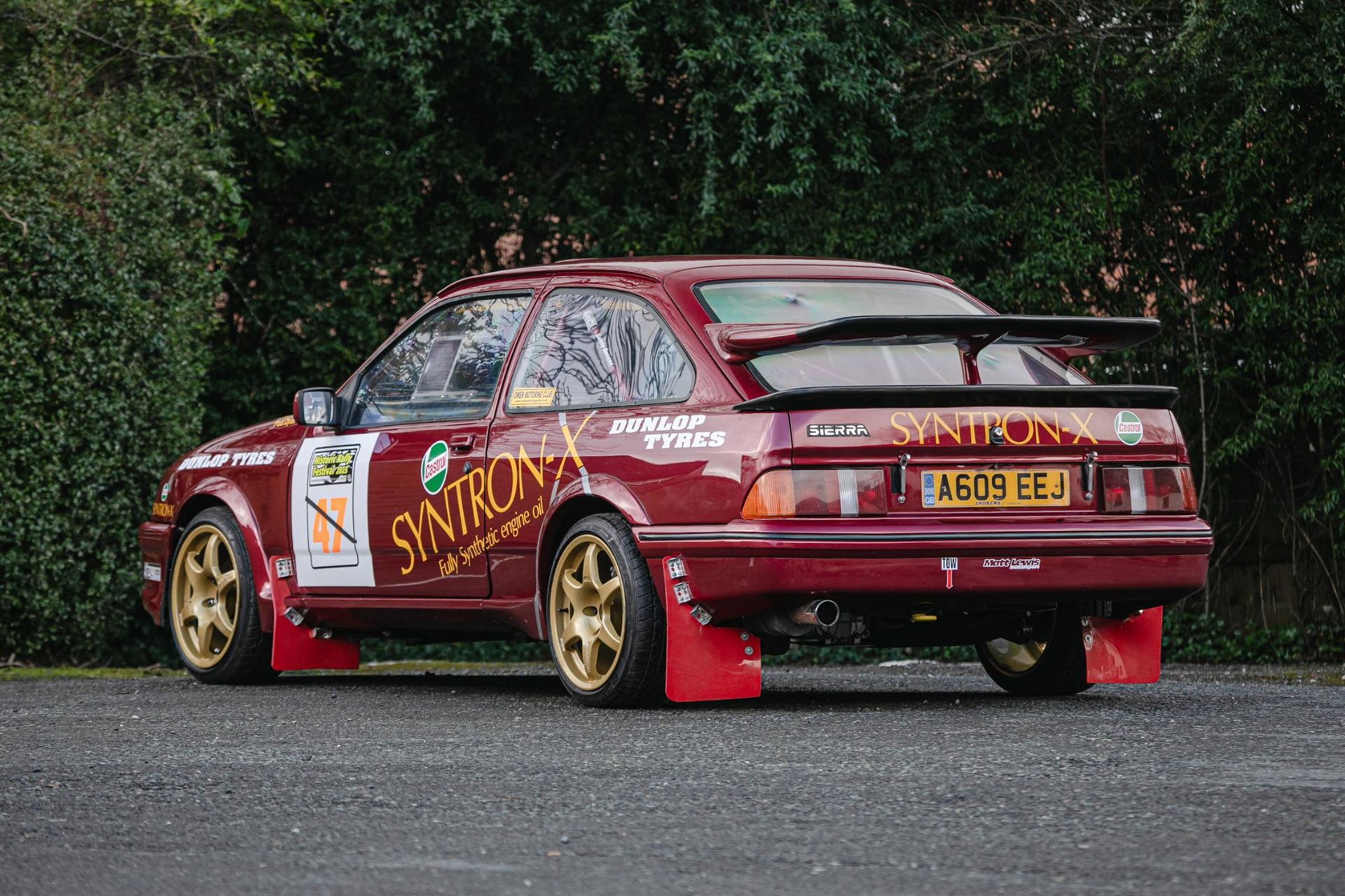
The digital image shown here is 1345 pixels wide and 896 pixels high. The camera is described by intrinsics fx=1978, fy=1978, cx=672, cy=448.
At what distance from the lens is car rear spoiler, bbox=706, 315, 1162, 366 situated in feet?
21.3

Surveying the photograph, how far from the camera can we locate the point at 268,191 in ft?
53.5

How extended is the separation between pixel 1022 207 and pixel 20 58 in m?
7.01

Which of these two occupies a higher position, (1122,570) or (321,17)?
(321,17)

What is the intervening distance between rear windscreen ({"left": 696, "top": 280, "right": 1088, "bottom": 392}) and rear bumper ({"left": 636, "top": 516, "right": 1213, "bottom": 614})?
55cm

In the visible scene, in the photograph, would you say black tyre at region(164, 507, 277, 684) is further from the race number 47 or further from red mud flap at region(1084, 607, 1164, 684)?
red mud flap at region(1084, 607, 1164, 684)

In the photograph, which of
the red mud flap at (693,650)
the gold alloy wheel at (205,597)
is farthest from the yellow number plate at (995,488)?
the gold alloy wheel at (205,597)

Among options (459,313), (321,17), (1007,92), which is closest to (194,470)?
(459,313)

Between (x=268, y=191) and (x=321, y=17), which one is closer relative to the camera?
(x=321, y=17)

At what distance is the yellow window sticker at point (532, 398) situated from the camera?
757 centimetres

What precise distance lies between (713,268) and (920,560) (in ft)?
5.23

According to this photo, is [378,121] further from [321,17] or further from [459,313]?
[459,313]

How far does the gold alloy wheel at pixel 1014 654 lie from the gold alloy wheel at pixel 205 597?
11.2ft

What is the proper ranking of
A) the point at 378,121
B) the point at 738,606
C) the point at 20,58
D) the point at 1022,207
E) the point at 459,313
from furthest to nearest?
the point at 378,121 < the point at 1022,207 < the point at 20,58 < the point at 459,313 < the point at 738,606

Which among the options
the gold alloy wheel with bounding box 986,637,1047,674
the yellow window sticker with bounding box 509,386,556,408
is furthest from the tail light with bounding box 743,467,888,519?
the gold alloy wheel with bounding box 986,637,1047,674
